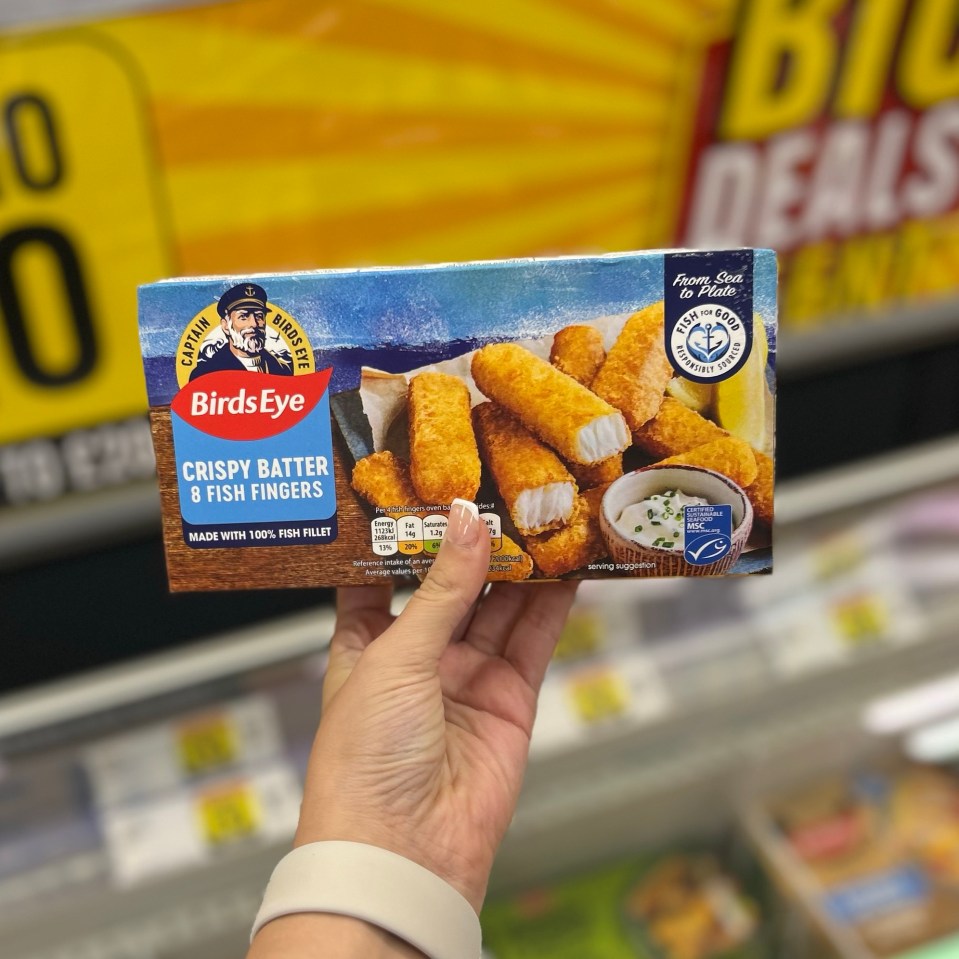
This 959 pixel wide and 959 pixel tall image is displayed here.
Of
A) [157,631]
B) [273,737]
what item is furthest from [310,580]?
[157,631]

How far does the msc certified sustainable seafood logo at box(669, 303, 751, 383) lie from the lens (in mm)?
806

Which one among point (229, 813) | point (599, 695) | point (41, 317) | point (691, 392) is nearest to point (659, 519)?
point (691, 392)

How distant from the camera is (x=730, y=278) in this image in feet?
2.61

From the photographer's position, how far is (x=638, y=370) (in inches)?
32.2

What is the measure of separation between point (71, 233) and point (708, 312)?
36.0 inches

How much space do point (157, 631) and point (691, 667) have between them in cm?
95

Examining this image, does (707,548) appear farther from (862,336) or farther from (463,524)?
(862,336)

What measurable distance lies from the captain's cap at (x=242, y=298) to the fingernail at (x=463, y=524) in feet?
0.79

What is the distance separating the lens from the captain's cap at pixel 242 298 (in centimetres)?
80

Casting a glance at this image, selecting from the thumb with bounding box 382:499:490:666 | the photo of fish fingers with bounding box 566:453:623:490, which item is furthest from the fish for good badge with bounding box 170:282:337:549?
the photo of fish fingers with bounding box 566:453:623:490

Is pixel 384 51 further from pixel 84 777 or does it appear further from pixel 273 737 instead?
pixel 84 777

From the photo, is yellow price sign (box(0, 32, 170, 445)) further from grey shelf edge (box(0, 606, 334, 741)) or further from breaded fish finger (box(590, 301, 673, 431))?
breaded fish finger (box(590, 301, 673, 431))

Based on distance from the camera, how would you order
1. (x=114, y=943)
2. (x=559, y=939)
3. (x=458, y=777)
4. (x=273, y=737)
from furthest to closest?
1. (x=559, y=939)
2. (x=273, y=737)
3. (x=114, y=943)
4. (x=458, y=777)

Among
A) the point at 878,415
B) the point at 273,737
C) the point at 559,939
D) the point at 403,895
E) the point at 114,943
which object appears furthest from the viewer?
the point at 878,415
